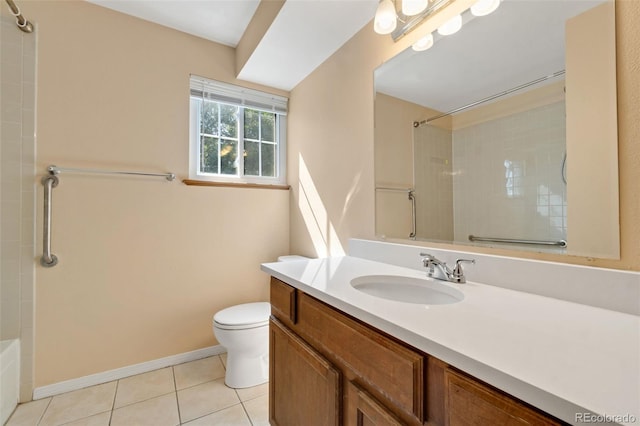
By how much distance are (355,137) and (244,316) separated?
1.29 meters

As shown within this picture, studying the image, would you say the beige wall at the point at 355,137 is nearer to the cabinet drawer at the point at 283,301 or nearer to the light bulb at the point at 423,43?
the light bulb at the point at 423,43

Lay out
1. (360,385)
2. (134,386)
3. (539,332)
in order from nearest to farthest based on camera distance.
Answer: (539,332) → (360,385) → (134,386)

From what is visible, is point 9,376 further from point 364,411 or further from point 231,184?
point 364,411

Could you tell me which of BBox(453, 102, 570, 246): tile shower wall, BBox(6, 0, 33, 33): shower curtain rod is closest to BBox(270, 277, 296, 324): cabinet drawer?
BBox(453, 102, 570, 246): tile shower wall

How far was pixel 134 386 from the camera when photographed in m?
1.67

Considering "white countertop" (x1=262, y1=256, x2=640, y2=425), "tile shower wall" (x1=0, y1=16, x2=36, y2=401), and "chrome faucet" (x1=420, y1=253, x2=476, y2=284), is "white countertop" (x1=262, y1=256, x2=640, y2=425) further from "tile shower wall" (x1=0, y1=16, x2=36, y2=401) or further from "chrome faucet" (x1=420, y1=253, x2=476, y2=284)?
"tile shower wall" (x1=0, y1=16, x2=36, y2=401)

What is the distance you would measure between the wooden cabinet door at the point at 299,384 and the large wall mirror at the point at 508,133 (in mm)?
711

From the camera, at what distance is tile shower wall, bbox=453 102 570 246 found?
0.85m

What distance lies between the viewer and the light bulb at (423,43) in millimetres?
1195

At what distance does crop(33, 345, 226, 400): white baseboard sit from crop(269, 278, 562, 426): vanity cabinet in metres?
1.00

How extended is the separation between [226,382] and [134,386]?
56 centimetres

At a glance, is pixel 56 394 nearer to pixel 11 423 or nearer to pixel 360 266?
pixel 11 423

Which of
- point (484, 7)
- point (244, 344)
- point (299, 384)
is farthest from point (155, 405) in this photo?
point (484, 7)

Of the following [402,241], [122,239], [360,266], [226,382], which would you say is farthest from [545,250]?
[122,239]
